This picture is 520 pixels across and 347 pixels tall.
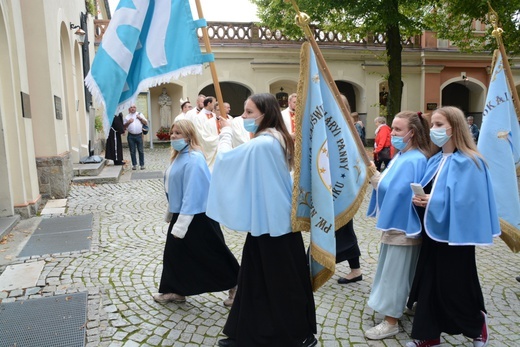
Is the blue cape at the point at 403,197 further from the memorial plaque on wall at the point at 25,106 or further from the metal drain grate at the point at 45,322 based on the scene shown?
the memorial plaque on wall at the point at 25,106

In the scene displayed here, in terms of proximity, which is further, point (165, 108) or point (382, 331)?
point (165, 108)

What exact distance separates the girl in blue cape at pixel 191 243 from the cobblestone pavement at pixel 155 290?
0.24 m

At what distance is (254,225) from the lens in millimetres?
2824

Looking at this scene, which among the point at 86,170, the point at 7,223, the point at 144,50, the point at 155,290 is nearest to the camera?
the point at 144,50

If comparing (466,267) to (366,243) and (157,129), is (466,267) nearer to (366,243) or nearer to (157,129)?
(366,243)

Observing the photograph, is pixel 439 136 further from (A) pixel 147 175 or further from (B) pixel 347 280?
(A) pixel 147 175

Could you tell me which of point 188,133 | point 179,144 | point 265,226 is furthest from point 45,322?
point 265,226

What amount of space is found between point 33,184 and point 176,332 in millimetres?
5301

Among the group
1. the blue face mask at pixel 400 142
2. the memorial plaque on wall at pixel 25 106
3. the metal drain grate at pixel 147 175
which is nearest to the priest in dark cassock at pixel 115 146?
the metal drain grate at pixel 147 175

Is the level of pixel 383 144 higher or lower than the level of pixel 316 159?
lower

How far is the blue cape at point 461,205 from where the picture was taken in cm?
296

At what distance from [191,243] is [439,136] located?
2191mm

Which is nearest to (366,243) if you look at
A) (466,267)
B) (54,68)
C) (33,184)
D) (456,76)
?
(466,267)

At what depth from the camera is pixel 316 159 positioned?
286 centimetres
